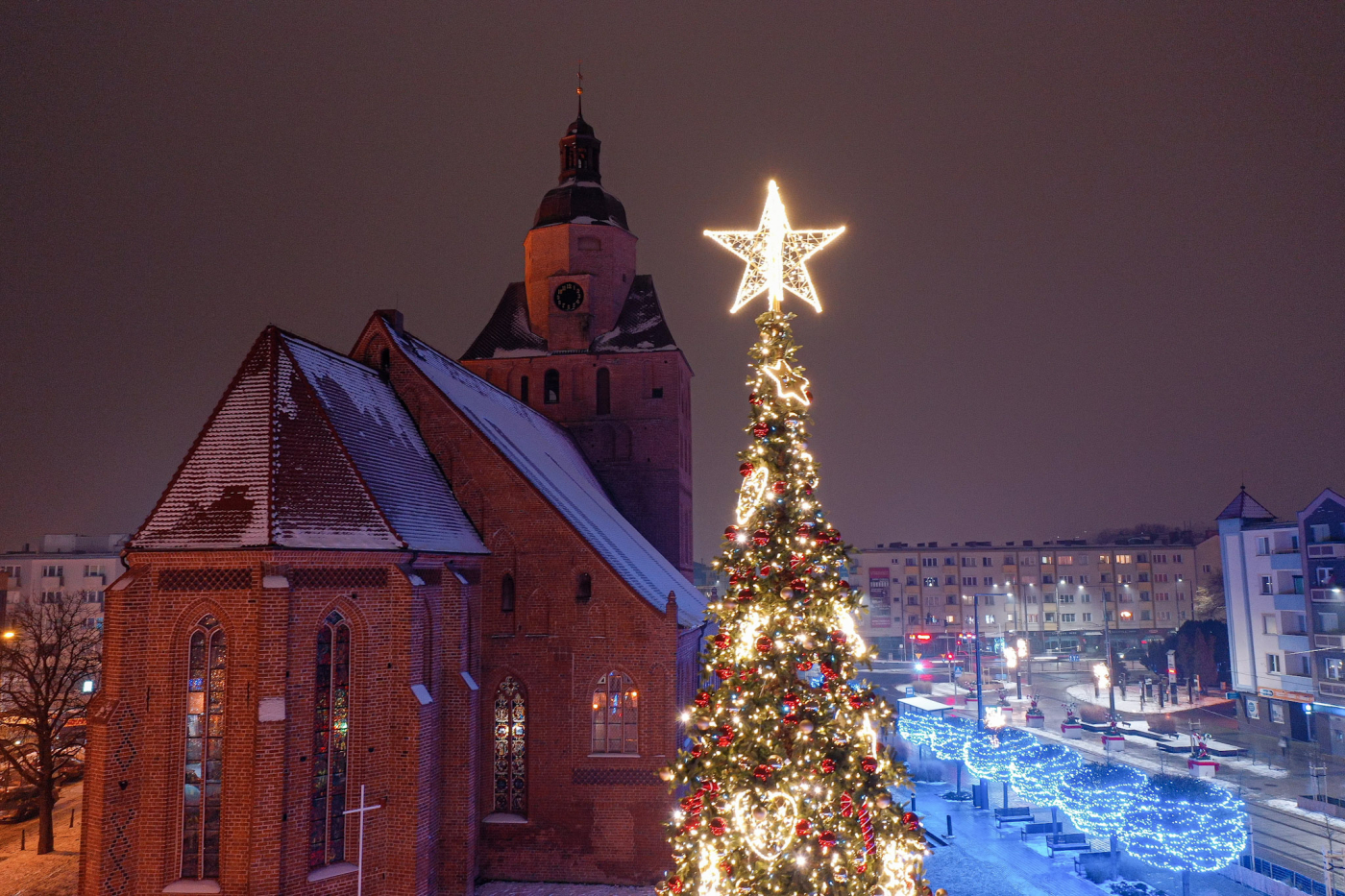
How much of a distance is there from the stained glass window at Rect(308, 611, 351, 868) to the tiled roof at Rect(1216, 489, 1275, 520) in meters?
52.4

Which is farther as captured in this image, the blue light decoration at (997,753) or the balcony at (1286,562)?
the balcony at (1286,562)

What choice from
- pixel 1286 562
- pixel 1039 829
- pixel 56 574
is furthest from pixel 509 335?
pixel 56 574

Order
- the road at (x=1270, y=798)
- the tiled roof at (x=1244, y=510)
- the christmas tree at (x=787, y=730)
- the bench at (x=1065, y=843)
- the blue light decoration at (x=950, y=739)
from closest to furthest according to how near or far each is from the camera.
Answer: the christmas tree at (x=787, y=730) → the road at (x=1270, y=798) → the bench at (x=1065, y=843) → the blue light decoration at (x=950, y=739) → the tiled roof at (x=1244, y=510)

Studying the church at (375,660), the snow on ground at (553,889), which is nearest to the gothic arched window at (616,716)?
the church at (375,660)

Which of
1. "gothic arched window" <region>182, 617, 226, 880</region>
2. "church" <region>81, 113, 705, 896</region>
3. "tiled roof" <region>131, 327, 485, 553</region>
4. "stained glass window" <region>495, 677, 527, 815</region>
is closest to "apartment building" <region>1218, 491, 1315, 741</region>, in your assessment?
"church" <region>81, 113, 705, 896</region>

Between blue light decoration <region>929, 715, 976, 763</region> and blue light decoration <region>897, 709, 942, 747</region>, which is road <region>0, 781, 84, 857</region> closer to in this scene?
blue light decoration <region>929, 715, 976, 763</region>

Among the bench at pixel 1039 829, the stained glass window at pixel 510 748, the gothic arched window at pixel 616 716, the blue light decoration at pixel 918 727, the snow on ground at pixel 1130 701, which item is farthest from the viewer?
the snow on ground at pixel 1130 701

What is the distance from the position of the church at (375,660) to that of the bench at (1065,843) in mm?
11315

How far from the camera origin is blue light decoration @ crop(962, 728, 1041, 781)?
28.1 metres

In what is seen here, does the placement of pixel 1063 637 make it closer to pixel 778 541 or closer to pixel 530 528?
pixel 530 528

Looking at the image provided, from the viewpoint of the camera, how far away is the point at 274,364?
1922 cm

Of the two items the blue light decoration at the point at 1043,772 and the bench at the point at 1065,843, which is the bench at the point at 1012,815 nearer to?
the blue light decoration at the point at 1043,772

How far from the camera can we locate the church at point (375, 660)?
16484 millimetres

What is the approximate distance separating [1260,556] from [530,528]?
46484mm
